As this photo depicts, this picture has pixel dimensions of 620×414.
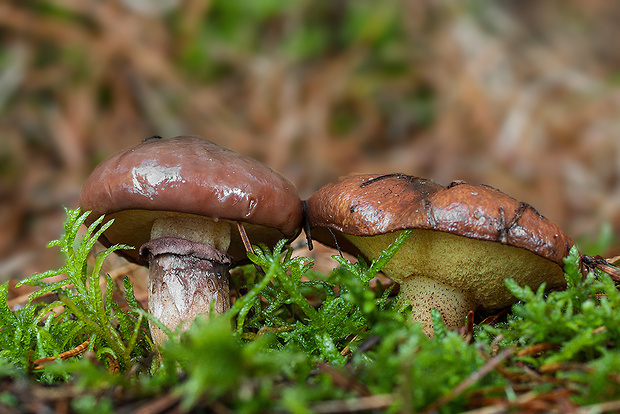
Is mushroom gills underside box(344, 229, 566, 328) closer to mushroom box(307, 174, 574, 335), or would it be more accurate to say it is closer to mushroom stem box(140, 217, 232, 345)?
mushroom box(307, 174, 574, 335)

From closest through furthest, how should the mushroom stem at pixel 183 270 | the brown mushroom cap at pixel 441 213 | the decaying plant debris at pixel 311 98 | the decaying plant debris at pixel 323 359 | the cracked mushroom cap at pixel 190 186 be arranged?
1. the decaying plant debris at pixel 323 359
2. the brown mushroom cap at pixel 441 213
3. the cracked mushroom cap at pixel 190 186
4. the mushroom stem at pixel 183 270
5. the decaying plant debris at pixel 311 98

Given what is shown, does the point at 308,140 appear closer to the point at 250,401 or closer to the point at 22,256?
the point at 22,256

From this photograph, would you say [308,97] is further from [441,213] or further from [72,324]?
[441,213]

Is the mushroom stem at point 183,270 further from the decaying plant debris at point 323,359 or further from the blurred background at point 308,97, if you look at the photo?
the blurred background at point 308,97

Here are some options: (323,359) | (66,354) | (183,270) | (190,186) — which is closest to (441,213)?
(323,359)

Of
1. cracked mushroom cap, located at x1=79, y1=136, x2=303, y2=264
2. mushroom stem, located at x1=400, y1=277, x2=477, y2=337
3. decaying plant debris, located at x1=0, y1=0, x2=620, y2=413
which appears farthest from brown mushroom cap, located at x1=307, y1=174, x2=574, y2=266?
decaying plant debris, located at x1=0, y1=0, x2=620, y2=413

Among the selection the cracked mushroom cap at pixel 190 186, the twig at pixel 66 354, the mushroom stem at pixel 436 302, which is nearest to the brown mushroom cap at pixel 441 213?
the cracked mushroom cap at pixel 190 186

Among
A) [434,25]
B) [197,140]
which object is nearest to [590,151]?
[434,25]
